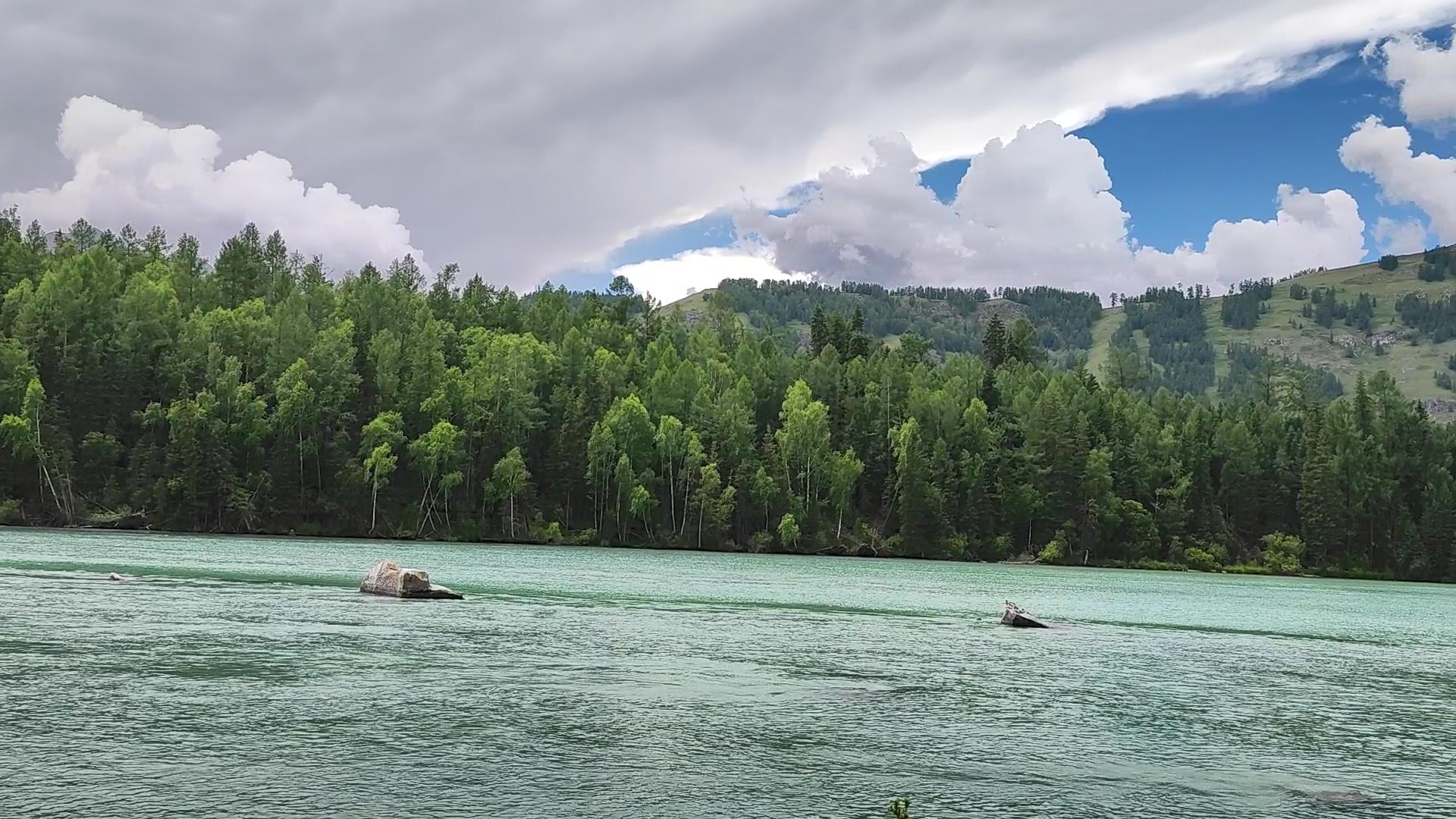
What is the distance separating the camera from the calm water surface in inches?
736

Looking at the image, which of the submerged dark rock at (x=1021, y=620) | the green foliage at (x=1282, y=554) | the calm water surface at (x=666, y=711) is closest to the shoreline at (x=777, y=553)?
the green foliage at (x=1282, y=554)

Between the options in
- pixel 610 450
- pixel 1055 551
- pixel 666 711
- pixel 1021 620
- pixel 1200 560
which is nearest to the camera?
pixel 666 711

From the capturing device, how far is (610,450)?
153875mm

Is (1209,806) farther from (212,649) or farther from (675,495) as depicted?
(675,495)

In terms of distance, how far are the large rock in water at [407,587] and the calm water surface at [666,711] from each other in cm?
150

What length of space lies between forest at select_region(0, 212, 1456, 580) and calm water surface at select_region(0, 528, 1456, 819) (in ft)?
306

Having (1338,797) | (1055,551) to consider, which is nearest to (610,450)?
(1055,551)

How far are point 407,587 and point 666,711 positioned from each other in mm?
29469

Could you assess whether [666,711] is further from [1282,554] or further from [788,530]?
[1282,554]

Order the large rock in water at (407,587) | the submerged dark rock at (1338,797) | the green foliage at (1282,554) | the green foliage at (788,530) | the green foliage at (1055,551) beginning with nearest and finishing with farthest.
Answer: the submerged dark rock at (1338,797) < the large rock in water at (407,587) < the green foliage at (788,530) < the green foliage at (1282,554) < the green foliage at (1055,551)

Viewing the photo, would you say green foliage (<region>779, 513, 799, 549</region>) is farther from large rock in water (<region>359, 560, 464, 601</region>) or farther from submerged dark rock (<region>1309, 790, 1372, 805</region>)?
submerged dark rock (<region>1309, 790, 1372, 805</region>)

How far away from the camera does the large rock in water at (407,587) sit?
174ft

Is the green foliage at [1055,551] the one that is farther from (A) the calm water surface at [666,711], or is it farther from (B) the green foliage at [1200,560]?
(A) the calm water surface at [666,711]

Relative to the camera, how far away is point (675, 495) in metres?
162
